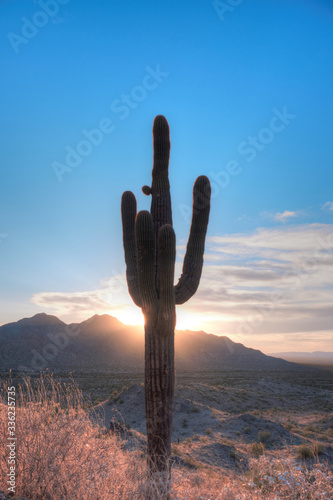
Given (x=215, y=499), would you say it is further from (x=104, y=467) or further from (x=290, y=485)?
(x=104, y=467)

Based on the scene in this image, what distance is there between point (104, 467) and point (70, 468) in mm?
448

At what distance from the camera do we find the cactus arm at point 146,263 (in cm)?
668

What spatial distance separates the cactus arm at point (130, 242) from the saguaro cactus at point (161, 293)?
2cm

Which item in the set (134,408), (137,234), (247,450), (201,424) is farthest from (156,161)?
(134,408)

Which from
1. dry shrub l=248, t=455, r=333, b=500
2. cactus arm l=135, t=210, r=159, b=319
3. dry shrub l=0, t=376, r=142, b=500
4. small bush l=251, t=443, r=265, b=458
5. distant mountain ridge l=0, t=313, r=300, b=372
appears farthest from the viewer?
distant mountain ridge l=0, t=313, r=300, b=372

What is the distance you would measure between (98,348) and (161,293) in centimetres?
6795

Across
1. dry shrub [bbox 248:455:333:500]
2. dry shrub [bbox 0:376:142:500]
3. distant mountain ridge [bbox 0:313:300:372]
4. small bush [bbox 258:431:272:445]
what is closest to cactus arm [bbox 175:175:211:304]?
dry shrub [bbox 0:376:142:500]

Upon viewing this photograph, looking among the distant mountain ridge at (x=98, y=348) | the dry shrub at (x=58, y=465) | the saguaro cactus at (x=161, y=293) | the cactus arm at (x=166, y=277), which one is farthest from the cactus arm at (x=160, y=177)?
the distant mountain ridge at (x=98, y=348)

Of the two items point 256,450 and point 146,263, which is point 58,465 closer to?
point 146,263

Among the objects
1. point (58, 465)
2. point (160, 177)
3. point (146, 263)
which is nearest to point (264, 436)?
point (146, 263)

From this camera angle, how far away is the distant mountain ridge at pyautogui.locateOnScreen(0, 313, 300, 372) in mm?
58516

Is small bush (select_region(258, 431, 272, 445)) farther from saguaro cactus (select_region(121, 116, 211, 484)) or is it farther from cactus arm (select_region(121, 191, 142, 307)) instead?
cactus arm (select_region(121, 191, 142, 307))

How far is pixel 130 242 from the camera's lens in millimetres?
7891

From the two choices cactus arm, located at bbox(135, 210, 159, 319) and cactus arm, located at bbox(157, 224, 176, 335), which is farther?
cactus arm, located at bbox(135, 210, 159, 319)
